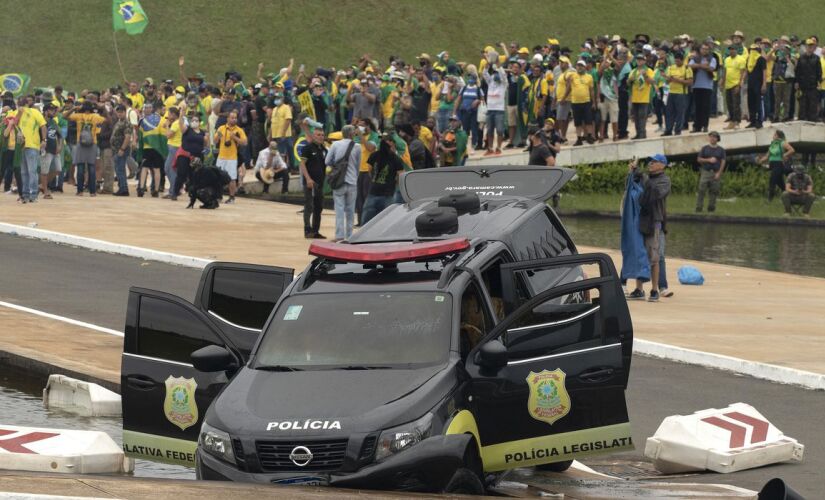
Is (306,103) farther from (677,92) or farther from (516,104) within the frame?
(677,92)

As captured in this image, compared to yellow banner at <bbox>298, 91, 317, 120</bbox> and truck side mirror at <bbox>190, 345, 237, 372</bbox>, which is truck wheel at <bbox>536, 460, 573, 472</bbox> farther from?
yellow banner at <bbox>298, 91, 317, 120</bbox>

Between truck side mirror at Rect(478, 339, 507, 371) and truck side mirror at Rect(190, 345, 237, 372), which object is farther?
truck side mirror at Rect(190, 345, 237, 372)

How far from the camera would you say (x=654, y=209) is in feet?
65.0

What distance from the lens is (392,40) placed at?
63.7 metres

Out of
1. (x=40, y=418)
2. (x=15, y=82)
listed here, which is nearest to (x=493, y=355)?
(x=40, y=418)

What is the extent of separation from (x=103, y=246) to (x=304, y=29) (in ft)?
132

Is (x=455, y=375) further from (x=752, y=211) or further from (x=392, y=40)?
(x=392, y=40)

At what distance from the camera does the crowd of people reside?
3180 centimetres

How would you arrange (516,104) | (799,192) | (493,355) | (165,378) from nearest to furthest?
(493,355), (165,378), (799,192), (516,104)

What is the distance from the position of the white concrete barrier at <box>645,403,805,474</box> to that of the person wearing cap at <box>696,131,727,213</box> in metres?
20.6

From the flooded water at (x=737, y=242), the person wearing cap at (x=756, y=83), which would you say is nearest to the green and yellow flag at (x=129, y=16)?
the flooded water at (x=737, y=242)

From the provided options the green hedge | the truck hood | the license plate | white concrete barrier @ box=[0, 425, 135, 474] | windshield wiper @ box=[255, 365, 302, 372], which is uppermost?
windshield wiper @ box=[255, 365, 302, 372]

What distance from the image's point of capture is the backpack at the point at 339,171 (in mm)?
24812

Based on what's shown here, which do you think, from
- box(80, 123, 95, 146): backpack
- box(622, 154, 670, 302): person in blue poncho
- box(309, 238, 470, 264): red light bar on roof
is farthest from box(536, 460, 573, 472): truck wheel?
box(80, 123, 95, 146): backpack
